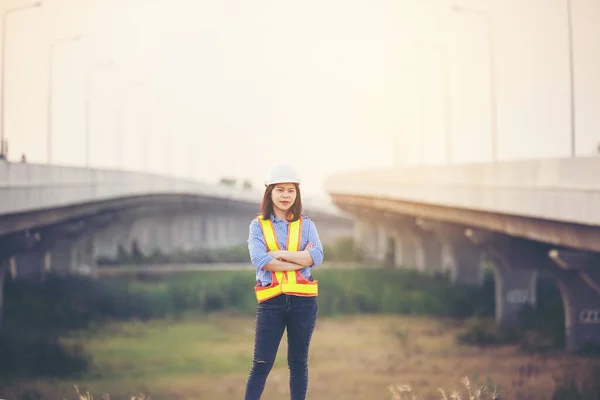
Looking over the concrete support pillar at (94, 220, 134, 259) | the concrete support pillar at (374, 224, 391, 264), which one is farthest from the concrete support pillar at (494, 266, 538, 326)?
the concrete support pillar at (94, 220, 134, 259)

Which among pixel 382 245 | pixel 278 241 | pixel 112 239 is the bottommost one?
pixel 382 245

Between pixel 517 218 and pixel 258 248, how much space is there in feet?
68.5

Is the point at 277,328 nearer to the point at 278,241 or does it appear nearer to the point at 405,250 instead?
the point at 278,241

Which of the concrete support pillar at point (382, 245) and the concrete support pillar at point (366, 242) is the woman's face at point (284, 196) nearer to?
the concrete support pillar at point (382, 245)

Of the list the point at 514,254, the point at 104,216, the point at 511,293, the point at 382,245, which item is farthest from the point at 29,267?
the point at 382,245

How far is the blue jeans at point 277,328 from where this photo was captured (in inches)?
390

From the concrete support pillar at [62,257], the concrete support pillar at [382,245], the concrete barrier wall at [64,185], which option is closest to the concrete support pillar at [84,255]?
the concrete support pillar at [62,257]

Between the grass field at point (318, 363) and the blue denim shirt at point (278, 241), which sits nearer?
the blue denim shirt at point (278, 241)

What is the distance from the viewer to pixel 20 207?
31109 mm

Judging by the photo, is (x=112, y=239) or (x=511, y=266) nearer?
(x=511, y=266)

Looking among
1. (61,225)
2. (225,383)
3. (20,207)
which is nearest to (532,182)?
(225,383)

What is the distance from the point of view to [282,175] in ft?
32.7

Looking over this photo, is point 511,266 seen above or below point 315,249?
below

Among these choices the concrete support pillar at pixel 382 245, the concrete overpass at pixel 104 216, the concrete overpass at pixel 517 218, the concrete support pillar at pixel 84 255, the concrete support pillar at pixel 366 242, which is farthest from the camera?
the concrete support pillar at pixel 366 242
